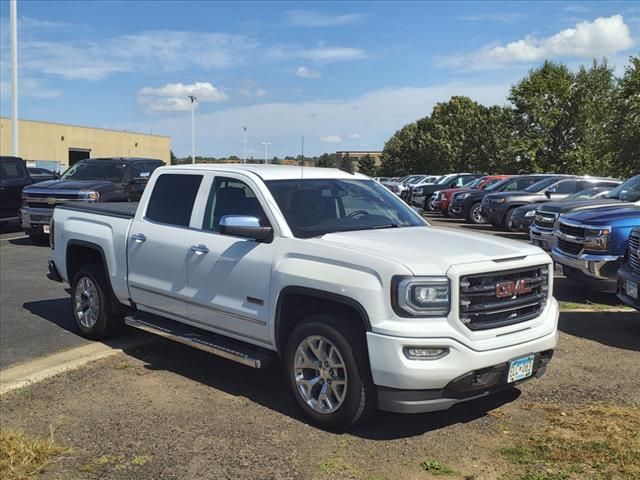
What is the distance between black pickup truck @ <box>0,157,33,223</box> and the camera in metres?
16.5

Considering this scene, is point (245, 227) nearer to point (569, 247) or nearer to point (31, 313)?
point (31, 313)

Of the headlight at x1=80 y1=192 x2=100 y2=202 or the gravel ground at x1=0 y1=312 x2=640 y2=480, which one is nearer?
Answer: the gravel ground at x1=0 y1=312 x2=640 y2=480

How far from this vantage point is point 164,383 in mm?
5727

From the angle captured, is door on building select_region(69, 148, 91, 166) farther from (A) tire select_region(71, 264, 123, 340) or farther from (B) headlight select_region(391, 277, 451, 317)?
(B) headlight select_region(391, 277, 451, 317)

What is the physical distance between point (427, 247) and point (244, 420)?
1856mm

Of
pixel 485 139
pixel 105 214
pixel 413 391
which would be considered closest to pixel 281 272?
pixel 413 391

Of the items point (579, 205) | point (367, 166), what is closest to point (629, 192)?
point (579, 205)

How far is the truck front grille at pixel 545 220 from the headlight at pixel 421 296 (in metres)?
8.49

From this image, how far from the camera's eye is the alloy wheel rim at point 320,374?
4512mm

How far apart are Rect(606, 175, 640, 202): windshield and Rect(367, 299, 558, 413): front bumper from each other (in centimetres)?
722

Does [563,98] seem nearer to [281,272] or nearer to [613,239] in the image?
[613,239]

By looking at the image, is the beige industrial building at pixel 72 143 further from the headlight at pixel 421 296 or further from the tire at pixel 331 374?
the headlight at pixel 421 296

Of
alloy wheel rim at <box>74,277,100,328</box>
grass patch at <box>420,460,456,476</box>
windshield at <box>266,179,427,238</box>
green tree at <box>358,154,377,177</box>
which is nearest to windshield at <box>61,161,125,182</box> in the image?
alloy wheel rim at <box>74,277,100,328</box>

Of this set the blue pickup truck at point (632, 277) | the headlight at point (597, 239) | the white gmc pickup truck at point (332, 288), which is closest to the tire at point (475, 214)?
the headlight at point (597, 239)
